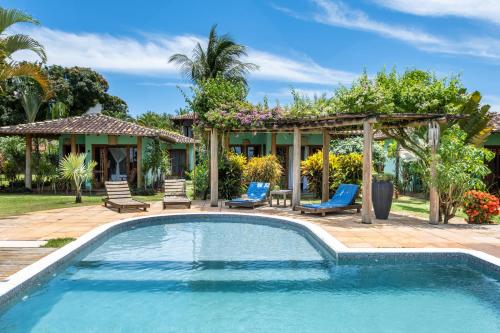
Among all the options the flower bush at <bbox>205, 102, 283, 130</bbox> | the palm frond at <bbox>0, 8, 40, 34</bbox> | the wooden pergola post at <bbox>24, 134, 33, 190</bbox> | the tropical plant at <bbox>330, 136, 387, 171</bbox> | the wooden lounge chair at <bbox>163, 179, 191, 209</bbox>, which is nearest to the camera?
the palm frond at <bbox>0, 8, 40, 34</bbox>

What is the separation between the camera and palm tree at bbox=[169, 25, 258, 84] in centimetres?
Answer: 2738

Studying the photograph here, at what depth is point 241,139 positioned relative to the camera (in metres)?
25.0

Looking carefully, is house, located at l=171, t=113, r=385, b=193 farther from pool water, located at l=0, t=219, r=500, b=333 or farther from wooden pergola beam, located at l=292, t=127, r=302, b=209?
pool water, located at l=0, t=219, r=500, b=333

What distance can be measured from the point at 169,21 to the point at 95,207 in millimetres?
12318

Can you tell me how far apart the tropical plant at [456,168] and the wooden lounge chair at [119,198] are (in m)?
8.64

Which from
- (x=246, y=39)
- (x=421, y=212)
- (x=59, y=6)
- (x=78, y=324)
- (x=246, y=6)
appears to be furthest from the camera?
(x=246, y=39)

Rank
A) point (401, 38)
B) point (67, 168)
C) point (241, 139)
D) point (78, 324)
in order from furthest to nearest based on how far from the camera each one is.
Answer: point (241, 139) < point (401, 38) < point (67, 168) < point (78, 324)

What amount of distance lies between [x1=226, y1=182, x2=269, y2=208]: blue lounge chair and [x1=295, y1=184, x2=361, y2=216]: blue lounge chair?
5.45ft

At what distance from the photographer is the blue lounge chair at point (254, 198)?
14.8 meters

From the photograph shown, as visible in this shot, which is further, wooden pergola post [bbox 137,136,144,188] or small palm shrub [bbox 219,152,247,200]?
wooden pergola post [bbox 137,136,144,188]

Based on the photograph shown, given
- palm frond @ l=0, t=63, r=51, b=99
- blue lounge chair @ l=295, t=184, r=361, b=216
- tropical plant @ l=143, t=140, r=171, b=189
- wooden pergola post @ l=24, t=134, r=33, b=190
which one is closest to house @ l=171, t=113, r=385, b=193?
tropical plant @ l=143, t=140, r=171, b=189

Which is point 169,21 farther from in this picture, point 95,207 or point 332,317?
point 332,317

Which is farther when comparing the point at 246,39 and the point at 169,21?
the point at 246,39

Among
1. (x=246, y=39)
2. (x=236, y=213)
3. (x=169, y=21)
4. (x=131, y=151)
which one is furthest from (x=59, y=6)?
(x=236, y=213)
